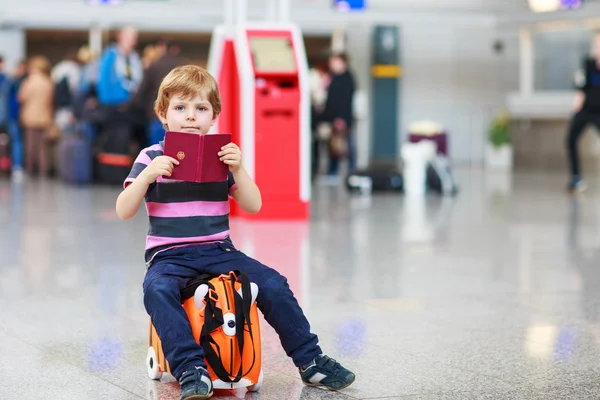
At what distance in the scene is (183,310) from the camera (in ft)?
9.99

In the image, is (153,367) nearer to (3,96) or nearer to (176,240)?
(176,240)

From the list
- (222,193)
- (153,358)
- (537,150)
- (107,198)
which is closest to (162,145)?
(222,193)

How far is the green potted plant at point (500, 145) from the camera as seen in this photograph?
1981 centimetres

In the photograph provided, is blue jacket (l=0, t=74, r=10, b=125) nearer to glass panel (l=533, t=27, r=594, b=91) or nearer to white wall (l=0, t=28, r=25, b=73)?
white wall (l=0, t=28, r=25, b=73)

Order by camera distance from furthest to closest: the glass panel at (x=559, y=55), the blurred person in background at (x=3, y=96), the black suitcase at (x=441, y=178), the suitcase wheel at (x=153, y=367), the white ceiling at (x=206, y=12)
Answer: the white ceiling at (x=206, y=12) < the glass panel at (x=559, y=55) < the blurred person in background at (x=3, y=96) < the black suitcase at (x=441, y=178) < the suitcase wheel at (x=153, y=367)

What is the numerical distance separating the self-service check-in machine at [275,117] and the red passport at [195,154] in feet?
18.6

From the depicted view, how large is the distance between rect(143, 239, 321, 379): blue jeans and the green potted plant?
1705 cm

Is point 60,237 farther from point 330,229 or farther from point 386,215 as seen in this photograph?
point 386,215

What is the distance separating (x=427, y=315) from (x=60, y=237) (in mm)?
3608

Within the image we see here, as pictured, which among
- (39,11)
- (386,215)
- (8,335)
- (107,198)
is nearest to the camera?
(8,335)

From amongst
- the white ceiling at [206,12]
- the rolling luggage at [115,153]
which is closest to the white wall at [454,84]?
the white ceiling at [206,12]

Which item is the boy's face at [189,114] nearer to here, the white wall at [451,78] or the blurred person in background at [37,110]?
the blurred person in background at [37,110]

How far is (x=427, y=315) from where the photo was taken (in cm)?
450

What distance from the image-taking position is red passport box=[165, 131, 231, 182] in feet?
10.2
